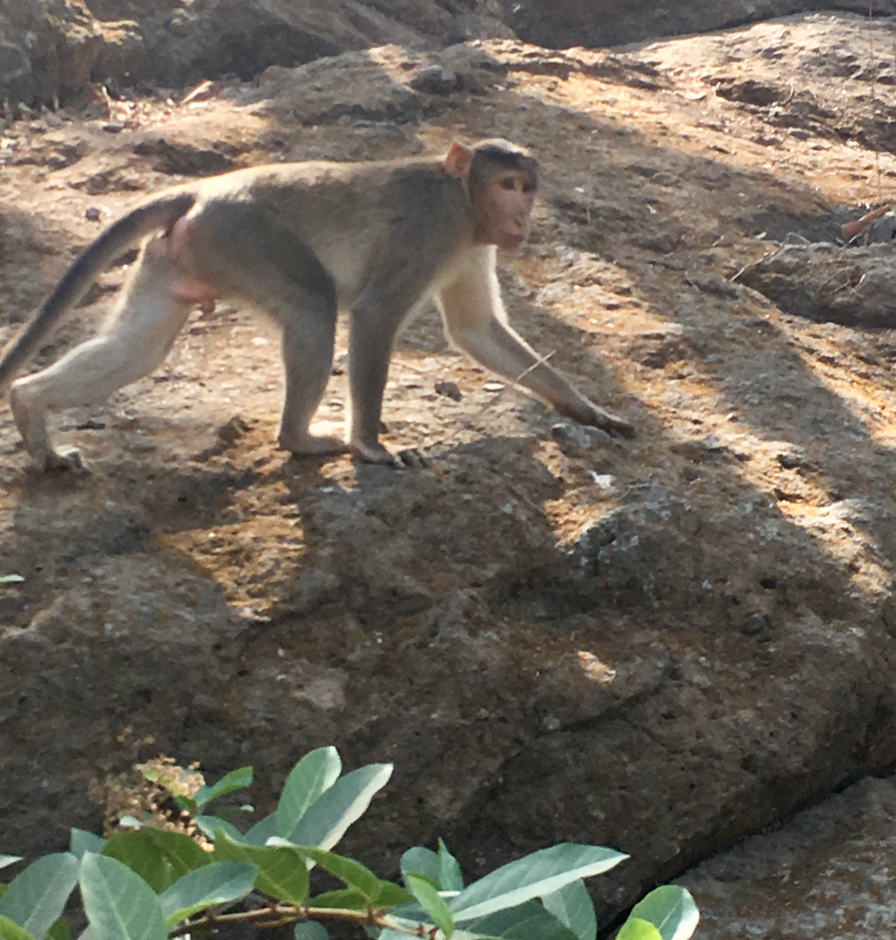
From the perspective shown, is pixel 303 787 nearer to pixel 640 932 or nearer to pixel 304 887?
pixel 304 887

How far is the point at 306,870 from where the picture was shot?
1.05 m

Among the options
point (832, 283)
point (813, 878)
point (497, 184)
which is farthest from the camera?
point (832, 283)

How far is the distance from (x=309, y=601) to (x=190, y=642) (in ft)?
1.20

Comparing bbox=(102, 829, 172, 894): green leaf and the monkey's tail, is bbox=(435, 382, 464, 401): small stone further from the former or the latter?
bbox=(102, 829, 172, 894): green leaf

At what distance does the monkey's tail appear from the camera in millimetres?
3328

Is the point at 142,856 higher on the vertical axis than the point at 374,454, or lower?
higher

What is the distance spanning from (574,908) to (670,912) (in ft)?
0.35

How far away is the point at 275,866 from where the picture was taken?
40.9 inches

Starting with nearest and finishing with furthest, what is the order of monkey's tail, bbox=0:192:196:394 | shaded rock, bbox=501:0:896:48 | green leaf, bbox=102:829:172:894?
1. green leaf, bbox=102:829:172:894
2. monkey's tail, bbox=0:192:196:394
3. shaded rock, bbox=501:0:896:48

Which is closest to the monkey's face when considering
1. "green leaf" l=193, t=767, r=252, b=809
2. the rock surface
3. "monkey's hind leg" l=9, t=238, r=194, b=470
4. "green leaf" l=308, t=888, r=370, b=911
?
"monkey's hind leg" l=9, t=238, r=194, b=470

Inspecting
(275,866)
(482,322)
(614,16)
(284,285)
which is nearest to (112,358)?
(284,285)

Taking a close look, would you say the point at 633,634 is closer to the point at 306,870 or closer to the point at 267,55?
the point at 306,870

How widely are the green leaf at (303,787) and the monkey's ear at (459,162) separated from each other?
9.75 feet

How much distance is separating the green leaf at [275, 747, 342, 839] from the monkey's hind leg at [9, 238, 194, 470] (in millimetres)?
2252
